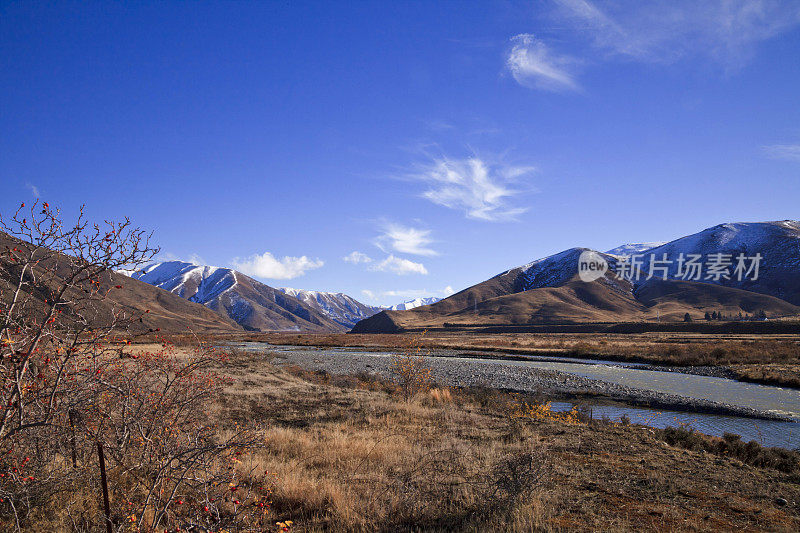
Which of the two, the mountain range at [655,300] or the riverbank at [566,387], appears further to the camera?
the mountain range at [655,300]

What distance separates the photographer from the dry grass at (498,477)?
6965 millimetres

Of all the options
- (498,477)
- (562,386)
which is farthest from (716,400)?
(498,477)

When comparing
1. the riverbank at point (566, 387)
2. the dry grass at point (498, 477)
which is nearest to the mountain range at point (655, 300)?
the riverbank at point (566, 387)

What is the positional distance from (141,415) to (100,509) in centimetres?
233

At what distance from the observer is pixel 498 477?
8.05 meters

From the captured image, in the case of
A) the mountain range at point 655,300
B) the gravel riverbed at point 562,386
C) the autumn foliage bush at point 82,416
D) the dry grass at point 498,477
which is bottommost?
the gravel riverbed at point 562,386

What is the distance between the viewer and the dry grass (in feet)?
22.9

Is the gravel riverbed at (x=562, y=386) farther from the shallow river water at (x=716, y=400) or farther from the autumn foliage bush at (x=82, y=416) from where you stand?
the autumn foliage bush at (x=82, y=416)

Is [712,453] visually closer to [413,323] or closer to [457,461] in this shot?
[457,461]

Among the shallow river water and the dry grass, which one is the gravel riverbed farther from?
the dry grass

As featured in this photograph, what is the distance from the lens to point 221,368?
27.2 m

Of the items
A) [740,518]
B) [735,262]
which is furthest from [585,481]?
[735,262]

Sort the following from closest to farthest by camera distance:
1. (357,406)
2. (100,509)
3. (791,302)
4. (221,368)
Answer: (100,509), (357,406), (221,368), (791,302)

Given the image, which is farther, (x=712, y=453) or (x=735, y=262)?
(x=735, y=262)
